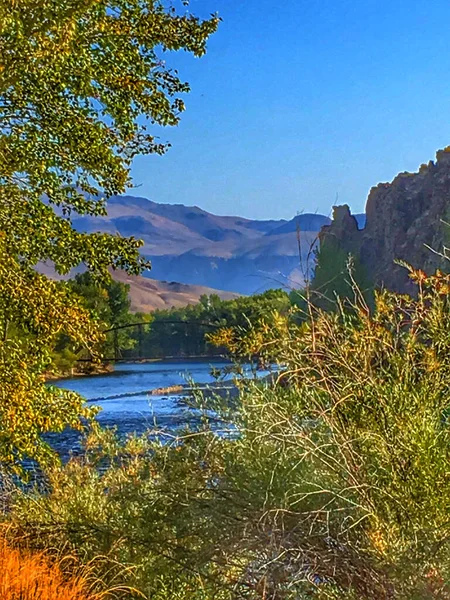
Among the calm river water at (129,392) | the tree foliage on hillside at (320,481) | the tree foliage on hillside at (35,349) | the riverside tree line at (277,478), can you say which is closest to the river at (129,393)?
the calm river water at (129,392)

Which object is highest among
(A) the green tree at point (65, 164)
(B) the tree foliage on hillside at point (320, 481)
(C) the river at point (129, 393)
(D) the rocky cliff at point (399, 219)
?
(D) the rocky cliff at point (399, 219)

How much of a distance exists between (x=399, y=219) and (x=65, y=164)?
56032 mm

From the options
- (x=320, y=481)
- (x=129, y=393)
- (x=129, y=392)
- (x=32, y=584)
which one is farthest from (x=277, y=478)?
(x=129, y=392)

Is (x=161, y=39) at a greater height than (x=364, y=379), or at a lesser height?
greater

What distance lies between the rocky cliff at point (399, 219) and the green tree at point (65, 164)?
43669 mm

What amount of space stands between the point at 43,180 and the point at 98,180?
1.85 ft

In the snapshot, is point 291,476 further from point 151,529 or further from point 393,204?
point 393,204

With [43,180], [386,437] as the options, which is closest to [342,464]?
[386,437]

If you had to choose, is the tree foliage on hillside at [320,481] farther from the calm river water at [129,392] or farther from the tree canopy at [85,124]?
the calm river water at [129,392]

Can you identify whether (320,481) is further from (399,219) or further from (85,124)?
(399,219)

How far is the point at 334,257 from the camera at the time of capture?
55250 mm

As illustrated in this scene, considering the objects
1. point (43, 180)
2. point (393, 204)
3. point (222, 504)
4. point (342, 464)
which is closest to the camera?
point (342, 464)

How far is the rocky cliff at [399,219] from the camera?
5512cm

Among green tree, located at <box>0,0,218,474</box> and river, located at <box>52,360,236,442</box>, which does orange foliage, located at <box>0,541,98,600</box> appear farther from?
river, located at <box>52,360,236,442</box>
